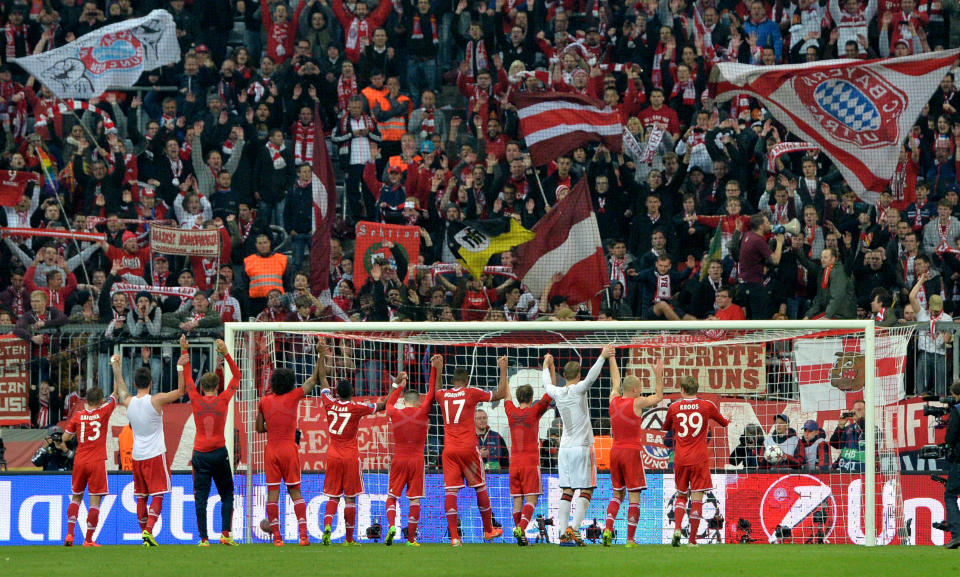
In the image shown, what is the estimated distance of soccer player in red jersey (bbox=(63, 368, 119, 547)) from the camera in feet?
51.1

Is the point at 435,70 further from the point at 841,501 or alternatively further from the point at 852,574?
the point at 852,574

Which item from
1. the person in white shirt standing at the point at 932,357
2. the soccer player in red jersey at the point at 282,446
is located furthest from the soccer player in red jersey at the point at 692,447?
the soccer player in red jersey at the point at 282,446

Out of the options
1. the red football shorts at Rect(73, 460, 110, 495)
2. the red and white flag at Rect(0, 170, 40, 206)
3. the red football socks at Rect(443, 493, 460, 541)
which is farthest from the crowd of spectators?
the red football socks at Rect(443, 493, 460, 541)

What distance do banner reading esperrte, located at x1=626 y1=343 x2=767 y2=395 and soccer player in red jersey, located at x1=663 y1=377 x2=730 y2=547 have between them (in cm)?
219

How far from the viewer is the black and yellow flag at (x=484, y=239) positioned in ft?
65.0

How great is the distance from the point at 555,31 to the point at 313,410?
29.5ft

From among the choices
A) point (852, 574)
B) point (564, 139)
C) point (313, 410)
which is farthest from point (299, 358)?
point (852, 574)

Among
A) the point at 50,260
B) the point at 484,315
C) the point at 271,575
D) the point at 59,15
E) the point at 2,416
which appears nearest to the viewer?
the point at 271,575

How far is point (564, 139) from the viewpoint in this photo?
20875 mm

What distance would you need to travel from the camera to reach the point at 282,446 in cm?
1550

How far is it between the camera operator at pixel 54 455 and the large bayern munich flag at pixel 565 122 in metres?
7.92

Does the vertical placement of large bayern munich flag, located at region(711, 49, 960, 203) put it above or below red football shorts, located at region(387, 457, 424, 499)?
above

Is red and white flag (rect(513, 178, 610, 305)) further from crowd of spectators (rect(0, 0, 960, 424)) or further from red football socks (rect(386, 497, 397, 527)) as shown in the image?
red football socks (rect(386, 497, 397, 527))

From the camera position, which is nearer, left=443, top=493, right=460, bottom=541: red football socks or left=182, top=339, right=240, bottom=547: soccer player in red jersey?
left=182, top=339, right=240, bottom=547: soccer player in red jersey
